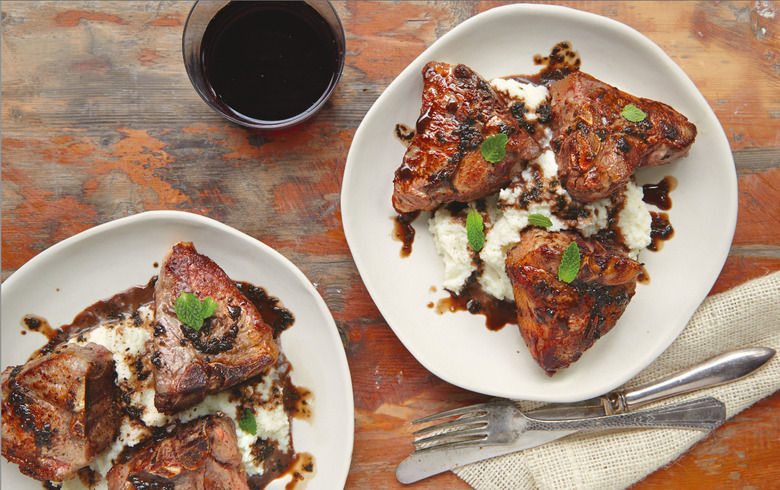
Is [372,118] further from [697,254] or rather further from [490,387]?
[697,254]

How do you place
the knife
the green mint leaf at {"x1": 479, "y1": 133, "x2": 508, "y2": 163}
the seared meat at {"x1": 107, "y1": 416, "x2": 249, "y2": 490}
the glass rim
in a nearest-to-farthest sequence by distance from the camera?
1. the seared meat at {"x1": 107, "y1": 416, "x2": 249, "y2": 490}
2. the green mint leaf at {"x1": 479, "y1": 133, "x2": 508, "y2": 163}
3. the glass rim
4. the knife

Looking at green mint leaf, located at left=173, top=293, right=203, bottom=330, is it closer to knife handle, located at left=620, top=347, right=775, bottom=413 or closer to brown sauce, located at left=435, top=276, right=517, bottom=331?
brown sauce, located at left=435, top=276, right=517, bottom=331

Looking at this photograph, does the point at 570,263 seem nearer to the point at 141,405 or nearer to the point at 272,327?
the point at 272,327

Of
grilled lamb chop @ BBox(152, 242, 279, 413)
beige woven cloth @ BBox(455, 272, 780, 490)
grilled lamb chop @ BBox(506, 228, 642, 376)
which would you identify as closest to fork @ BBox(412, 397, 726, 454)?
beige woven cloth @ BBox(455, 272, 780, 490)

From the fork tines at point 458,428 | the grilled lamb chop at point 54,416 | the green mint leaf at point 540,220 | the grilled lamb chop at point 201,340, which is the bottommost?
the grilled lamb chop at point 54,416

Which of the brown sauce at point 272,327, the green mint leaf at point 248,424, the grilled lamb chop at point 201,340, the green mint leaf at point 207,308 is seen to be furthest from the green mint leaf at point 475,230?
the green mint leaf at point 248,424

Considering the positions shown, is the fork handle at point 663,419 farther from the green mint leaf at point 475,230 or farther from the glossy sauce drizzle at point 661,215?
the green mint leaf at point 475,230
